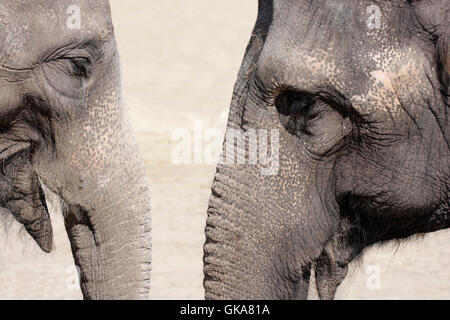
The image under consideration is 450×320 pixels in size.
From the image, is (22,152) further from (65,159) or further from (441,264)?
(441,264)

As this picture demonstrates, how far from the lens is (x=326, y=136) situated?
346cm

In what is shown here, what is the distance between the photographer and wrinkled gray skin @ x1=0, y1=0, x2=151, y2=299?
3.63 m

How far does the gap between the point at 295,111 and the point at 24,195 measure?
42.9 inches

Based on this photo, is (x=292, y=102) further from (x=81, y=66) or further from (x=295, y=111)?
(x=81, y=66)

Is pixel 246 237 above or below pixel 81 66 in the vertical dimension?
below

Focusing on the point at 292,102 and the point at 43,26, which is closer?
the point at 292,102

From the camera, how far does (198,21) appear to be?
1892 cm

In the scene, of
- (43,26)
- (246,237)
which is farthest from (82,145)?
(246,237)

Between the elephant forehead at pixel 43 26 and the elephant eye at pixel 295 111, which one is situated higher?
the elephant forehead at pixel 43 26

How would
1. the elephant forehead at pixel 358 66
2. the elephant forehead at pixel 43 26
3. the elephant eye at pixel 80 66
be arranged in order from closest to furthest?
the elephant forehead at pixel 358 66
the elephant forehead at pixel 43 26
the elephant eye at pixel 80 66

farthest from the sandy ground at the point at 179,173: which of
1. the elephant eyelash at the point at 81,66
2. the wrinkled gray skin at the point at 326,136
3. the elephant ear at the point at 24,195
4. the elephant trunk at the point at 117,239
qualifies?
the elephant eyelash at the point at 81,66

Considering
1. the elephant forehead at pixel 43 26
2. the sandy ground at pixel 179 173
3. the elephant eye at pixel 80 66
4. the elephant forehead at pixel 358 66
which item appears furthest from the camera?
the sandy ground at pixel 179 173

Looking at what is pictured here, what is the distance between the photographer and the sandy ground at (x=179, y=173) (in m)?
7.00

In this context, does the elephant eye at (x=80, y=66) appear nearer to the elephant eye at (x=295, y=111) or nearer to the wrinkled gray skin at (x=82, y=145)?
the wrinkled gray skin at (x=82, y=145)
